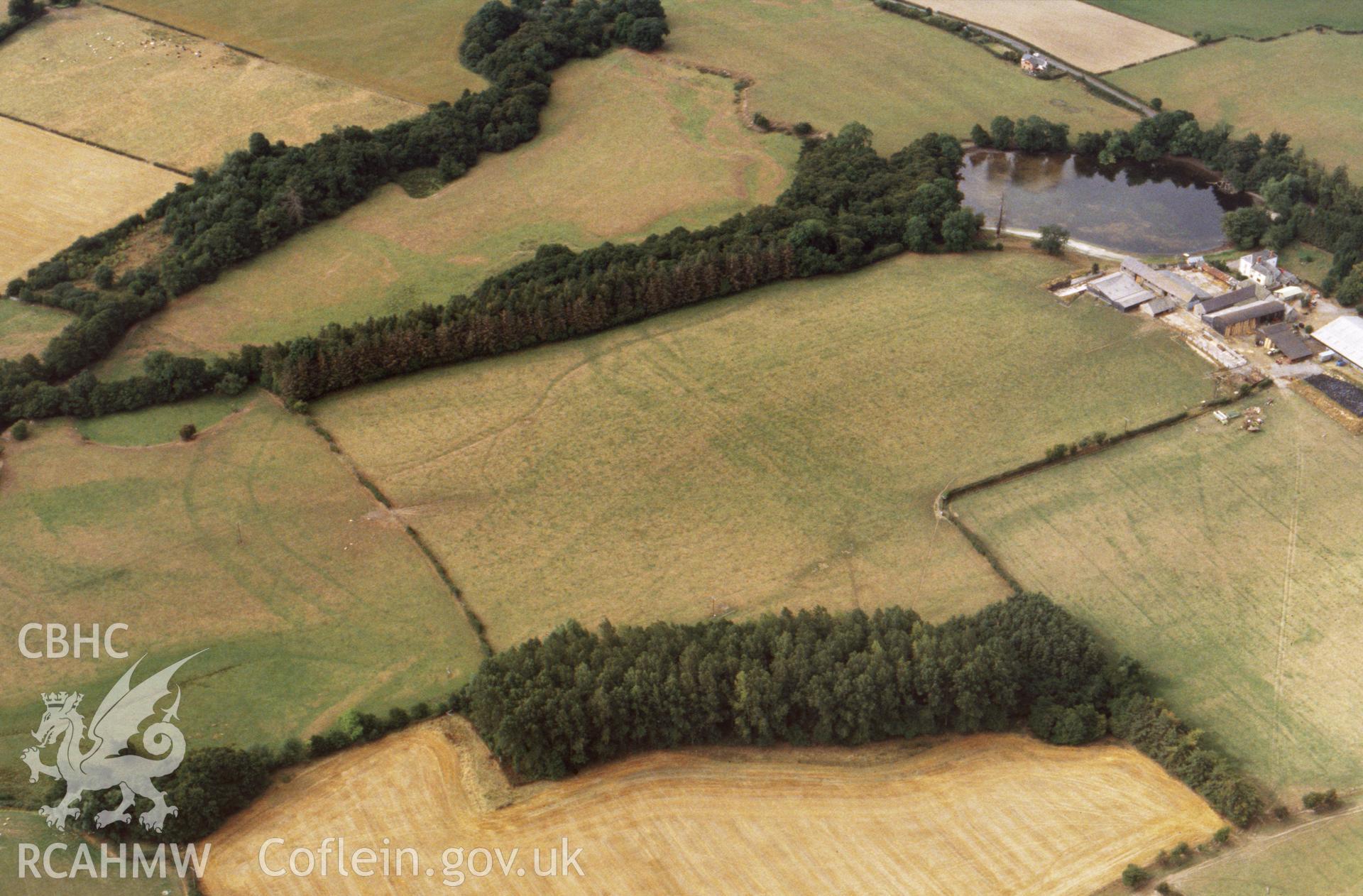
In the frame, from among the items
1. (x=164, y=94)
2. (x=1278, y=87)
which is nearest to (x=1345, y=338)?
(x=1278, y=87)

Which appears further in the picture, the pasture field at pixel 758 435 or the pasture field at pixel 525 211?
the pasture field at pixel 525 211

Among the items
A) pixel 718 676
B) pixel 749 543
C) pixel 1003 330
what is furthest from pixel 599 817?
pixel 1003 330

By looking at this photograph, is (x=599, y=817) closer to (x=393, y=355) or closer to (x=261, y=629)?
(x=261, y=629)

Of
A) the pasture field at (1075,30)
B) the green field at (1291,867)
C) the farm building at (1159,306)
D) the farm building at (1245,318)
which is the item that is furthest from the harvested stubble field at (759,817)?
the pasture field at (1075,30)

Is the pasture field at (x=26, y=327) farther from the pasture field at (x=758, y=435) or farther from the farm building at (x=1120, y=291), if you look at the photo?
the farm building at (x=1120, y=291)

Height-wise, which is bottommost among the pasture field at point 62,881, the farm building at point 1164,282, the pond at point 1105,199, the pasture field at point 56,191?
the pasture field at point 62,881

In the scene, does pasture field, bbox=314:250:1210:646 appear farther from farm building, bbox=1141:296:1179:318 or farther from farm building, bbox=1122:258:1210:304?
farm building, bbox=1122:258:1210:304
